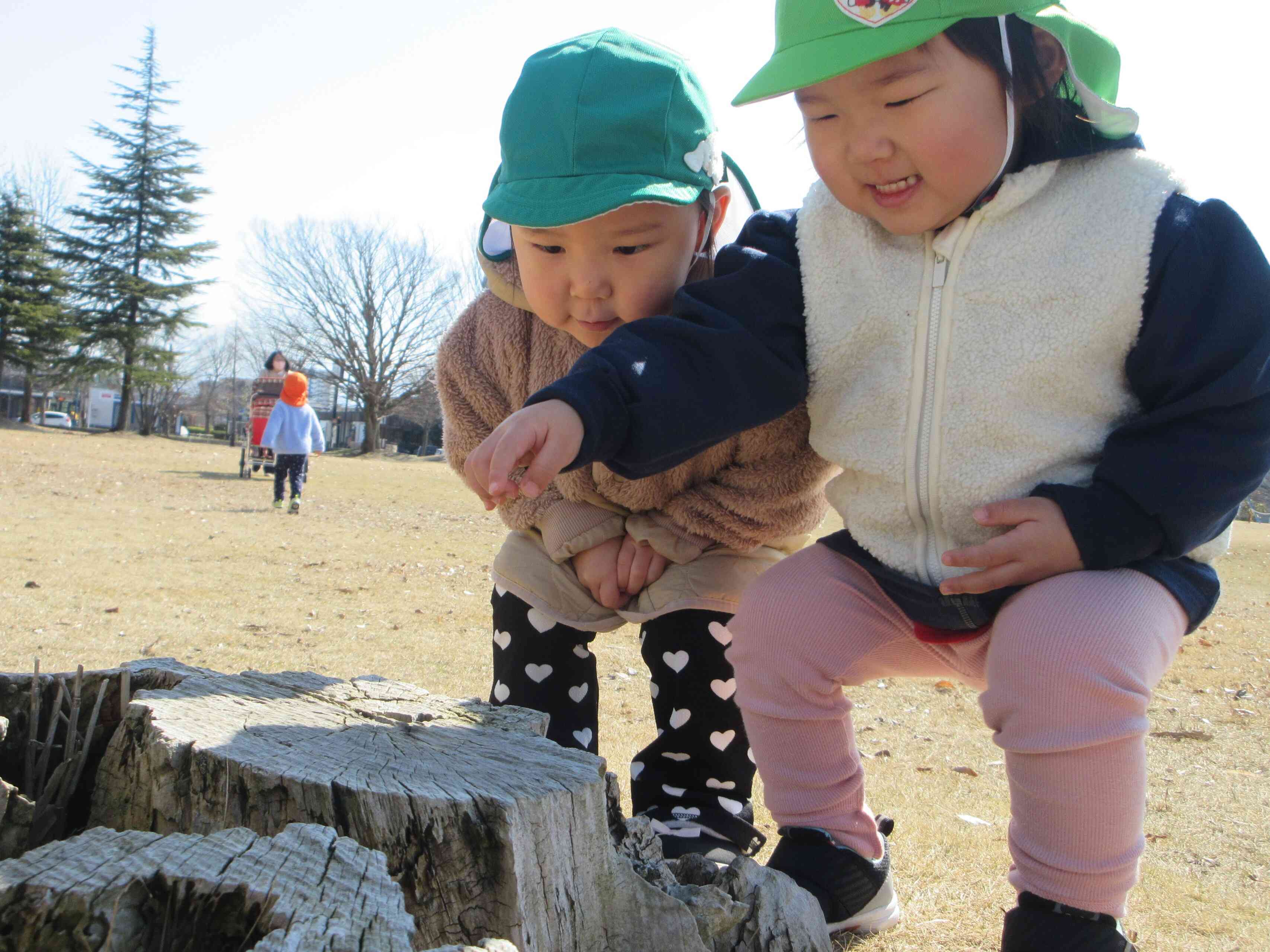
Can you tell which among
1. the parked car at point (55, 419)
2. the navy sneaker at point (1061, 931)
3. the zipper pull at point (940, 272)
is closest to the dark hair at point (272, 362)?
the zipper pull at point (940, 272)

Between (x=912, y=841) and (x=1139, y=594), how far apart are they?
3.49 feet

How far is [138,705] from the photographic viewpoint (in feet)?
4.70

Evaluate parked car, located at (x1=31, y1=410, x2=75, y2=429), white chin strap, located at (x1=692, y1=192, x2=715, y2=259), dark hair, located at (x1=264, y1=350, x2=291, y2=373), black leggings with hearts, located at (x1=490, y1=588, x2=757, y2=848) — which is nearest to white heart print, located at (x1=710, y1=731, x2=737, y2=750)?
black leggings with hearts, located at (x1=490, y1=588, x2=757, y2=848)

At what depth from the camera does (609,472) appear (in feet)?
7.67

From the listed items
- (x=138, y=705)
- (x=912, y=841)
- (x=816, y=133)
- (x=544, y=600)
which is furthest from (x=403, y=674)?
(x=816, y=133)

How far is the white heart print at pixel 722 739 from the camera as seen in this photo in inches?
87.7

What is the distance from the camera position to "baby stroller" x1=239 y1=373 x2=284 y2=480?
1412 centimetres

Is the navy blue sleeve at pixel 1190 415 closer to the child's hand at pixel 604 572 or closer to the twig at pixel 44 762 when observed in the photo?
the child's hand at pixel 604 572

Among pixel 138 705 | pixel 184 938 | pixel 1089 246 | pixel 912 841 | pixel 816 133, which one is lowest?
pixel 912 841

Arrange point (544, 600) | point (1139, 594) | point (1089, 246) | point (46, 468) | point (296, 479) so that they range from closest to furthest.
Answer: point (1139, 594)
point (1089, 246)
point (544, 600)
point (296, 479)
point (46, 468)

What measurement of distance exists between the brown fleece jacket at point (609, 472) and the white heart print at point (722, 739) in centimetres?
38

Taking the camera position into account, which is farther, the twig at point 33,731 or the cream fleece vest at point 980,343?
the cream fleece vest at point 980,343

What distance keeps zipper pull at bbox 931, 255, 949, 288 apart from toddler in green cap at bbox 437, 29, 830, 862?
498 mm

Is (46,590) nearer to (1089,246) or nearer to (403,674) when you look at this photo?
(403,674)
